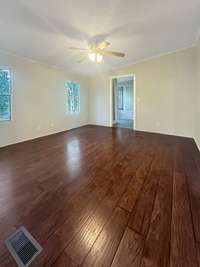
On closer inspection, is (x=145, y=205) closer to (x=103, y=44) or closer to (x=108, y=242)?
(x=108, y=242)

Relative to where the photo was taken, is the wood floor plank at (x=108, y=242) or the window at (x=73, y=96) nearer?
the wood floor plank at (x=108, y=242)

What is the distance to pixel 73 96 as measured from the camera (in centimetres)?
681


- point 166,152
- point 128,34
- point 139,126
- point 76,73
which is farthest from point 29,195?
point 76,73

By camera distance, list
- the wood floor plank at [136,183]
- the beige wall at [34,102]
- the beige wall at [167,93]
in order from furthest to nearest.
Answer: the beige wall at [167,93]
the beige wall at [34,102]
the wood floor plank at [136,183]

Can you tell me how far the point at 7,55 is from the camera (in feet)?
13.3

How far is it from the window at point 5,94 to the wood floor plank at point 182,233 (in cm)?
439

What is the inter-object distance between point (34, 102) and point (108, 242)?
4.67 metres

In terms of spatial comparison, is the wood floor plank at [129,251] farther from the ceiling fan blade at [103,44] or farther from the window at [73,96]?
the window at [73,96]

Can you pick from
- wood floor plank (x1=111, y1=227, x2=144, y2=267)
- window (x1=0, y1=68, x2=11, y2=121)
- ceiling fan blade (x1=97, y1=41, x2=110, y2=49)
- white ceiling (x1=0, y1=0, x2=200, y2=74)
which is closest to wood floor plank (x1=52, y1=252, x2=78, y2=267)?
wood floor plank (x1=111, y1=227, x2=144, y2=267)

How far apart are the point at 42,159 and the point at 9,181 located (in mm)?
942

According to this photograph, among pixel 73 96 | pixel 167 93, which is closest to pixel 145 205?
pixel 167 93

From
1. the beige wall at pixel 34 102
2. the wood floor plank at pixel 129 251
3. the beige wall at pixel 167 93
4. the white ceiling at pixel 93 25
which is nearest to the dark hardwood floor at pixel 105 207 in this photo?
the wood floor plank at pixel 129 251

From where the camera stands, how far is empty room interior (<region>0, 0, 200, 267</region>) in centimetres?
129

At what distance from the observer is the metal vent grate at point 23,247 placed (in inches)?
45.7
